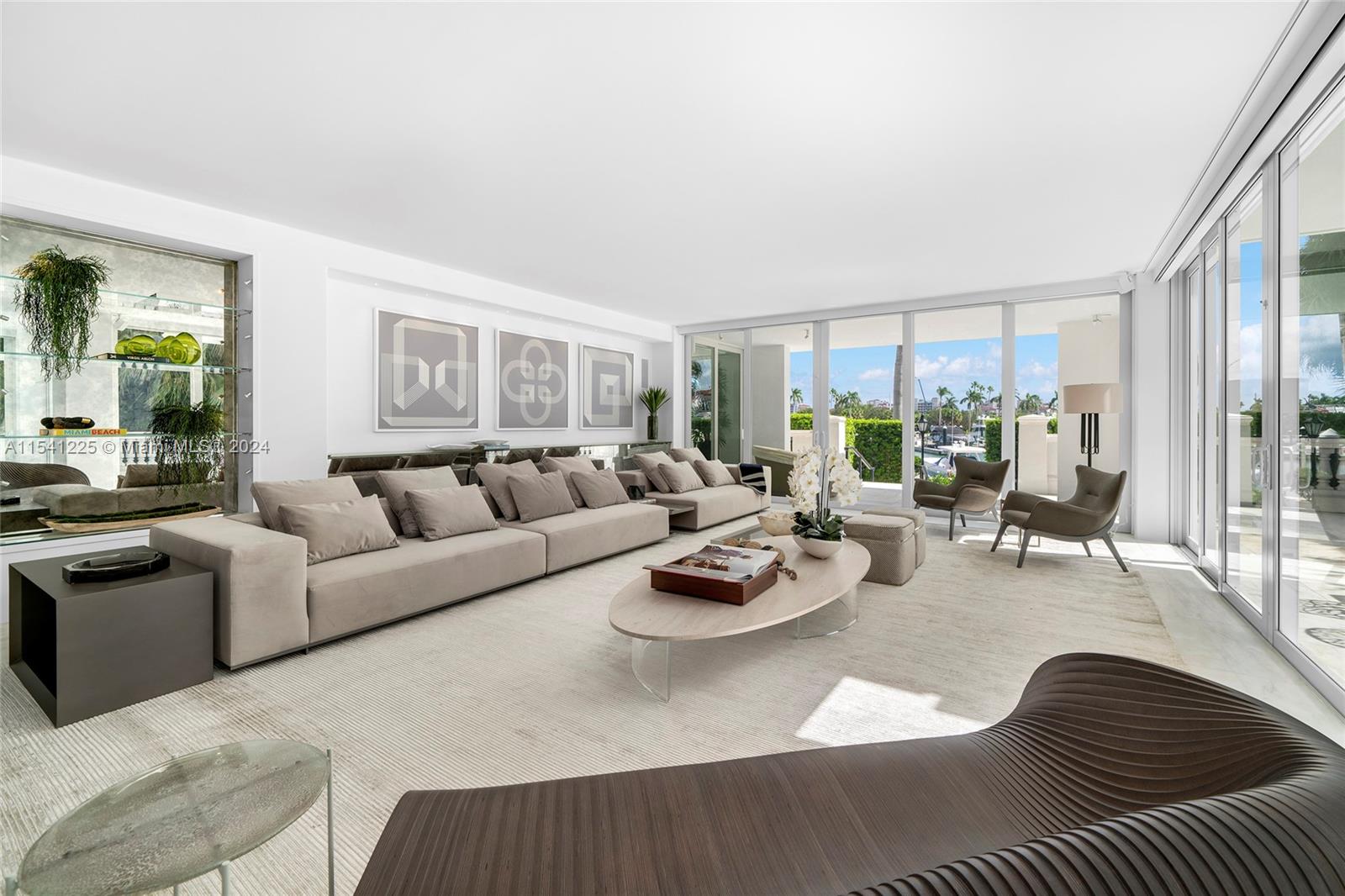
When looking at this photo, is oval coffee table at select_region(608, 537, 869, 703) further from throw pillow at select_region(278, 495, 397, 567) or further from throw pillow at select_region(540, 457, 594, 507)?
throw pillow at select_region(540, 457, 594, 507)

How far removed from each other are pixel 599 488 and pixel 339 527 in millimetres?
2420

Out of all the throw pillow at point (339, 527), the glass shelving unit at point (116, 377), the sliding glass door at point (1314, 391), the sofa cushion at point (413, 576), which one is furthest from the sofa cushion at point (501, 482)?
the sliding glass door at point (1314, 391)

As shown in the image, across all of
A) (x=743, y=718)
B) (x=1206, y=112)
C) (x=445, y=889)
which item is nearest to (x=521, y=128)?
(x=743, y=718)

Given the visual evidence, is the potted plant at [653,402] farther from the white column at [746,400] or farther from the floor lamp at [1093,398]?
the floor lamp at [1093,398]

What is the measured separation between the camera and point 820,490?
3498mm

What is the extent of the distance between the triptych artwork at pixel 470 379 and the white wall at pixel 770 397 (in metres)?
1.98

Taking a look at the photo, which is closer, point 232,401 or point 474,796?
point 474,796

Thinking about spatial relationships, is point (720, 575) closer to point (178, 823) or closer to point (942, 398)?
point (178, 823)

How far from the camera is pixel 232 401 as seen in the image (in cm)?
435

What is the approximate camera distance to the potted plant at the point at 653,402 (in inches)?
342

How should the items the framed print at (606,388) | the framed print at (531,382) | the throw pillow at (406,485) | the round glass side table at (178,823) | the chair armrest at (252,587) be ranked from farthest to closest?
the framed print at (606,388) → the framed print at (531,382) → the throw pillow at (406,485) → the chair armrest at (252,587) → the round glass side table at (178,823)

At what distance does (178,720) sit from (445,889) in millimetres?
2156

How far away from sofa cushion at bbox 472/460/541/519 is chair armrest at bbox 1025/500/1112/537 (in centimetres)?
409

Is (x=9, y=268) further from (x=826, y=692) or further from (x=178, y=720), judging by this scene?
(x=826, y=692)
